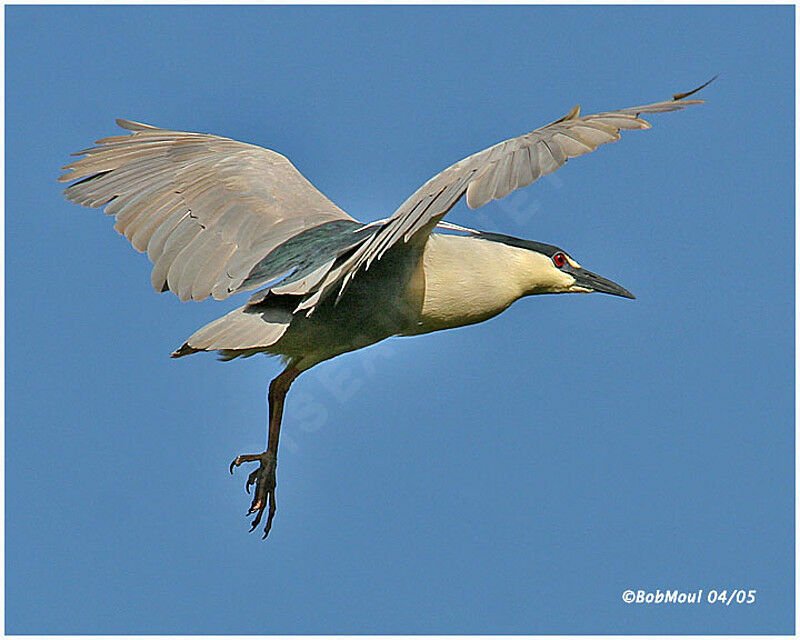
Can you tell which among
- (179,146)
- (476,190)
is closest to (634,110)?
(476,190)

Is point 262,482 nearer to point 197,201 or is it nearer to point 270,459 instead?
point 270,459

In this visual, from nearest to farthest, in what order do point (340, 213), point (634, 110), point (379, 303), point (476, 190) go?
point (476, 190) < point (634, 110) < point (379, 303) < point (340, 213)

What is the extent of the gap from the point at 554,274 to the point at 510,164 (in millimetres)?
1224

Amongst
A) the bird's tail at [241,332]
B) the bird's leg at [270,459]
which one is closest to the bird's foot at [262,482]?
the bird's leg at [270,459]

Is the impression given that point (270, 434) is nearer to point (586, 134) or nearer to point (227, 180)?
point (227, 180)

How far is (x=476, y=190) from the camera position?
389cm

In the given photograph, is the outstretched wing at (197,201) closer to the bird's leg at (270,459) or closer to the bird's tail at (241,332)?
the bird's tail at (241,332)

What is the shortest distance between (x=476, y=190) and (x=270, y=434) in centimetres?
185

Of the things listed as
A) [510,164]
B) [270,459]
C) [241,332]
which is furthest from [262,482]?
[510,164]

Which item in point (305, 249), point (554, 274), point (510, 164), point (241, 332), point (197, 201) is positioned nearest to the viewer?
point (510, 164)

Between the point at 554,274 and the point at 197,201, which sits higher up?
the point at 197,201

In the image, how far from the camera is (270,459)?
17.7 ft

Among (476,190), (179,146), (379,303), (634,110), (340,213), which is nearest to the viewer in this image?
(476,190)

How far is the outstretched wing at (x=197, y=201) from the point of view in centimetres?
496
